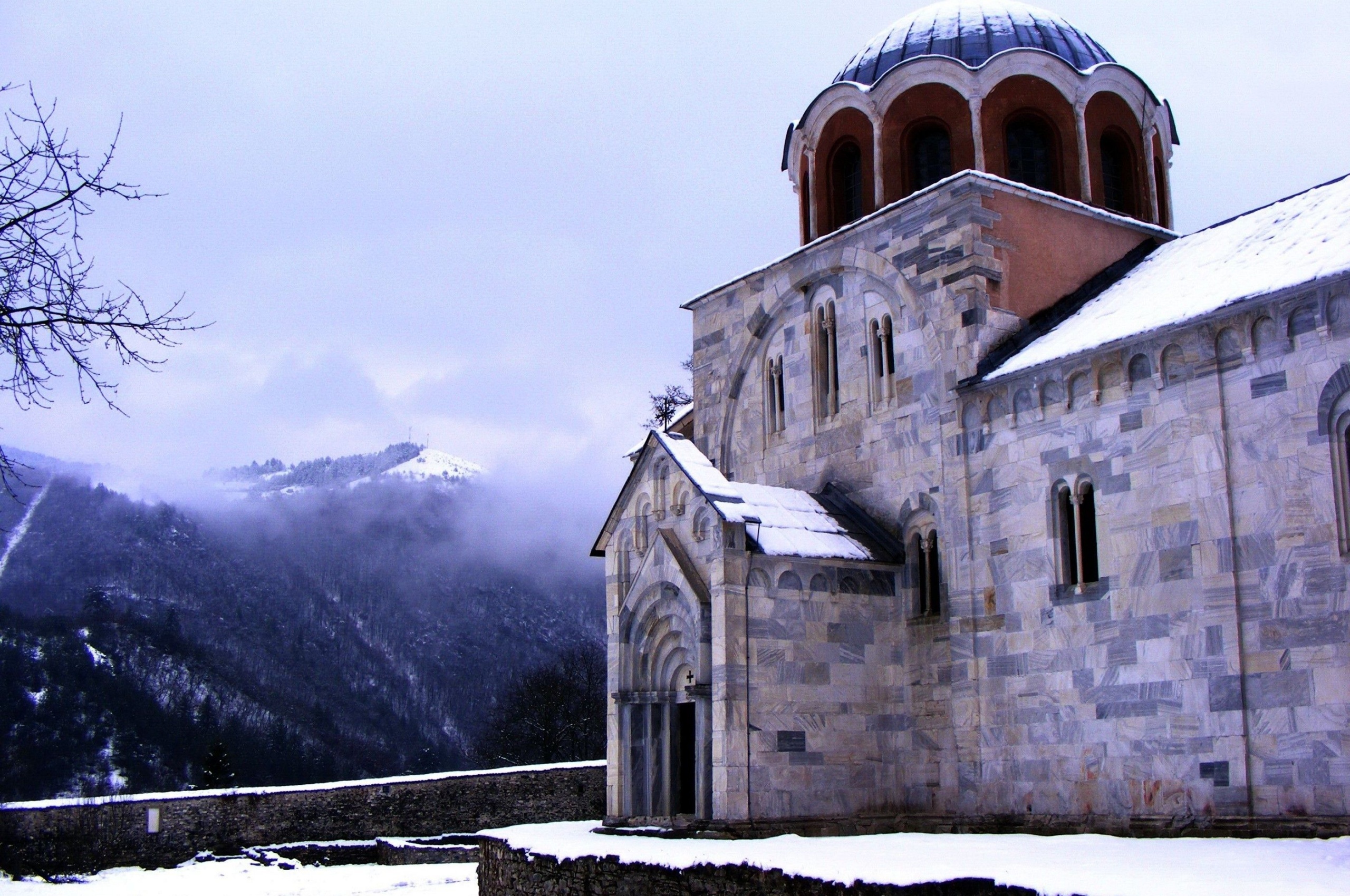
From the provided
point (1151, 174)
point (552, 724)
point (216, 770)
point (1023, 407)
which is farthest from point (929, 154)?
point (552, 724)

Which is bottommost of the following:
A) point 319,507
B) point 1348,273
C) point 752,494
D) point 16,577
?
point 752,494

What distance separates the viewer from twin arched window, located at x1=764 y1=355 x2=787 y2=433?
19484 mm

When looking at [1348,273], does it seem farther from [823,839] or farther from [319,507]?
[319,507]

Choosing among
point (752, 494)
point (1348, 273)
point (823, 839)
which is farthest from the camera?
point (752, 494)

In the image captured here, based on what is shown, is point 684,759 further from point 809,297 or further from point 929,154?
point 929,154

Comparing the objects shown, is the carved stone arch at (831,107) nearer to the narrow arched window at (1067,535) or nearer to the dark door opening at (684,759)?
the narrow arched window at (1067,535)

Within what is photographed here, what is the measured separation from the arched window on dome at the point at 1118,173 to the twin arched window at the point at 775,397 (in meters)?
5.61

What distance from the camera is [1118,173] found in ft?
65.4

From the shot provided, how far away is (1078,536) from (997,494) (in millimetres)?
1285

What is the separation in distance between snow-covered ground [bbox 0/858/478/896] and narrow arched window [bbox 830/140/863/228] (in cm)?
1190

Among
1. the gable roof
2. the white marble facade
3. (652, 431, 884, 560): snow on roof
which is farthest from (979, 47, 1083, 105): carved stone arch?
(652, 431, 884, 560): snow on roof

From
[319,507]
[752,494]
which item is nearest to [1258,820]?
[752,494]

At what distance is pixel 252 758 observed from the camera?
83.9 meters

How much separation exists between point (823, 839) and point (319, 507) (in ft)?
603
